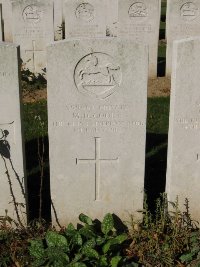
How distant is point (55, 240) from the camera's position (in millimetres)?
4207

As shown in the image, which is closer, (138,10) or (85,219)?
(85,219)

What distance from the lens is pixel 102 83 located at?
4383 millimetres

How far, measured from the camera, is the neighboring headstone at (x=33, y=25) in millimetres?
10094

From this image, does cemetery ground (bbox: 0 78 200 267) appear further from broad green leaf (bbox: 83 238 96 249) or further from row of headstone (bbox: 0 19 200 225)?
row of headstone (bbox: 0 19 200 225)

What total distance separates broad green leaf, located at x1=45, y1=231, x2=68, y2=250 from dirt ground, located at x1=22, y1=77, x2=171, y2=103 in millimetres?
5479

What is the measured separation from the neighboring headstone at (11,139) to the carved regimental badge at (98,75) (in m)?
0.61

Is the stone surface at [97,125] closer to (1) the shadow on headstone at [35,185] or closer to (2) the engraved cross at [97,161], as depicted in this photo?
(2) the engraved cross at [97,161]

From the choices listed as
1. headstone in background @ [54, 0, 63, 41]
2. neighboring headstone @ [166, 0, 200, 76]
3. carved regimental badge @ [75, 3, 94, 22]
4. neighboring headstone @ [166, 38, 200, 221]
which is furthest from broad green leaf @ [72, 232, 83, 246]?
headstone in background @ [54, 0, 63, 41]

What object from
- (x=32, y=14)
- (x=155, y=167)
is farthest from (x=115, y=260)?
(x=32, y=14)

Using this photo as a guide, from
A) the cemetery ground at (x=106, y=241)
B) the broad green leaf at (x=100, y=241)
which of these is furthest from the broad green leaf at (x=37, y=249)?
the broad green leaf at (x=100, y=241)

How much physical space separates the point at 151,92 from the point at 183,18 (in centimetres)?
198

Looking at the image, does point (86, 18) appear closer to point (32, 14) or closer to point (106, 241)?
point (32, 14)

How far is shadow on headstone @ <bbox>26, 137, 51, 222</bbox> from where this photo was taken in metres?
5.32


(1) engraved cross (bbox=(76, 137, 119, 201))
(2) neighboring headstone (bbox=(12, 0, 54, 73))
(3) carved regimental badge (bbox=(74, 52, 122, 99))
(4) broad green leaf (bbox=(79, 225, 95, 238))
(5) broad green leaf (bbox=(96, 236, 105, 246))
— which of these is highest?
(2) neighboring headstone (bbox=(12, 0, 54, 73))
